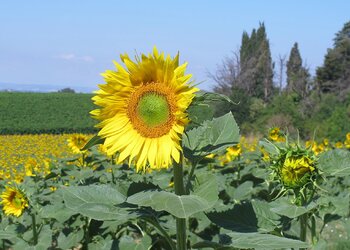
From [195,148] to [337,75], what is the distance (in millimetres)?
29894

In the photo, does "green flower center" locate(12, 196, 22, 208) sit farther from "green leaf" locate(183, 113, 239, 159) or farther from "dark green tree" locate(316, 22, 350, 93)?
"dark green tree" locate(316, 22, 350, 93)

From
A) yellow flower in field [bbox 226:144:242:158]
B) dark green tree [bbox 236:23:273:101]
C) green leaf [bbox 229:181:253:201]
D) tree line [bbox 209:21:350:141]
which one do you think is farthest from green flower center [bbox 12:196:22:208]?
dark green tree [bbox 236:23:273:101]

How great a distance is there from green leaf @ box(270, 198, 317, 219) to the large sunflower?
33cm

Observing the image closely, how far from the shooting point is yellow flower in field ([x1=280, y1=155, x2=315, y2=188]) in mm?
1367

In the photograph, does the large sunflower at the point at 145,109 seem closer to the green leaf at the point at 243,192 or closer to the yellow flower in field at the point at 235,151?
the green leaf at the point at 243,192

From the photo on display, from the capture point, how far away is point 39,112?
1021 inches

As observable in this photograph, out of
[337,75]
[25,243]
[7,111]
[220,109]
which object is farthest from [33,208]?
[337,75]

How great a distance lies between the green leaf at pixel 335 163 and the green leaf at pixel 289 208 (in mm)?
97

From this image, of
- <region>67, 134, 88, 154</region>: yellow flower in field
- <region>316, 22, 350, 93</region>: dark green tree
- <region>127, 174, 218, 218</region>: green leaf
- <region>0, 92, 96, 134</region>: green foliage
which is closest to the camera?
<region>127, 174, 218, 218</region>: green leaf

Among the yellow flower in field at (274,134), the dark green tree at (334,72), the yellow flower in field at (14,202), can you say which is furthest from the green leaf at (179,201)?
the dark green tree at (334,72)

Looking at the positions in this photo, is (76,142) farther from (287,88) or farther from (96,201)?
(287,88)

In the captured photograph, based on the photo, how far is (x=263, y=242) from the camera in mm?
1233

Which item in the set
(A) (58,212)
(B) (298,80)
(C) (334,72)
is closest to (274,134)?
(A) (58,212)

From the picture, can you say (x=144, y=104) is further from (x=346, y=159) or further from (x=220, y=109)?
(x=220, y=109)
